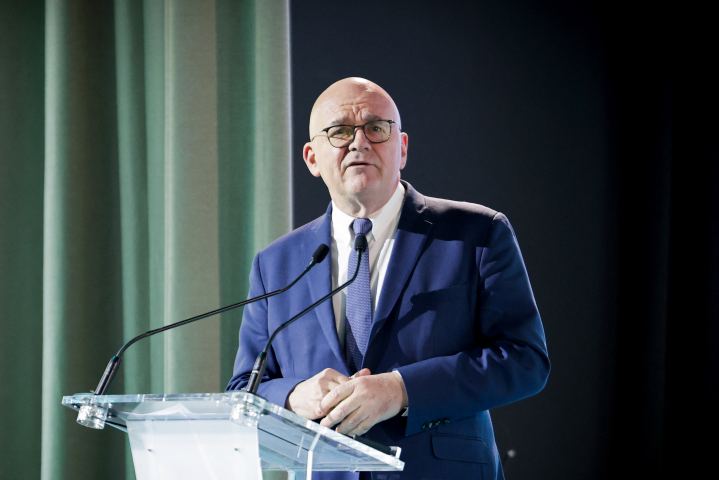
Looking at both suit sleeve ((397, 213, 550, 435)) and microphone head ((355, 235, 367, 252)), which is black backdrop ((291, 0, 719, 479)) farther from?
microphone head ((355, 235, 367, 252))

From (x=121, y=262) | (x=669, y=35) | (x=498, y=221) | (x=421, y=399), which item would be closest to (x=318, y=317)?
(x=421, y=399)

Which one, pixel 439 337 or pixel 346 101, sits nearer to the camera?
pixel 439 337

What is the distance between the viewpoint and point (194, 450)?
0.89 metres

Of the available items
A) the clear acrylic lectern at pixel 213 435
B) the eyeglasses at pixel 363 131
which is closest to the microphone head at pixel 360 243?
the eyeglasses at pixel 363 131

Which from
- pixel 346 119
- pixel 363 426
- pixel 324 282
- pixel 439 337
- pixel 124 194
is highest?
pixel 346 119

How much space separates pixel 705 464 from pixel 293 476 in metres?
1.52

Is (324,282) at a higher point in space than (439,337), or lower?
higher

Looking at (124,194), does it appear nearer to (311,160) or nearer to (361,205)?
(311,160)

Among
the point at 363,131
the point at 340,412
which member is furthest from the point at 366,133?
the point at 340,412

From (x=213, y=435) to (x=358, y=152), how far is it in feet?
2.58

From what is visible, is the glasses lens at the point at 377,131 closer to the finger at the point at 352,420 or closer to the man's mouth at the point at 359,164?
the man's mouth at the point at 359,164

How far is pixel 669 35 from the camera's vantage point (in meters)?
2.07

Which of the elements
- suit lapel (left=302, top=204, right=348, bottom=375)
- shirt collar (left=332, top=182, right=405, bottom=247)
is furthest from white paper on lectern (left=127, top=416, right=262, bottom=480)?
shirt collar (left=332, top=182, right=405, bottom=247)

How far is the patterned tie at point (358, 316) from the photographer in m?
1.35
